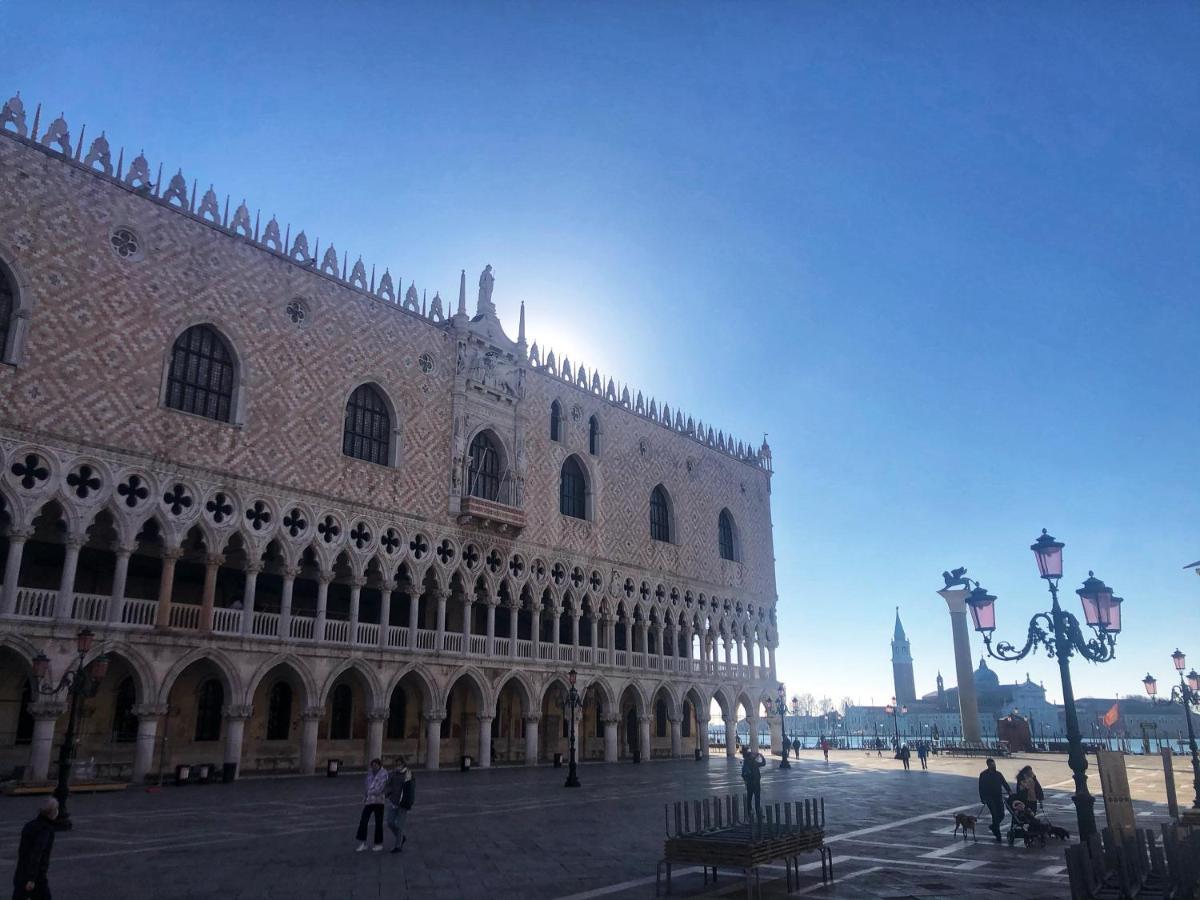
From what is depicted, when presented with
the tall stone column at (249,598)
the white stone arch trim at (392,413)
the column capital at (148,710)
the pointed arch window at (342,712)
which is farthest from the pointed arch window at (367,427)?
the column capital at (148,710)

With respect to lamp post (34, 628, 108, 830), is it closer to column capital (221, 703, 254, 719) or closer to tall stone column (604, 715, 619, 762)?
column capital (221, 703, 254, 719)

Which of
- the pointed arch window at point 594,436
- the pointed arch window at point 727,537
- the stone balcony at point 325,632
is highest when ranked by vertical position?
the pointed arch window at point 594,436

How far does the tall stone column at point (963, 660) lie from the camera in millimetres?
32844

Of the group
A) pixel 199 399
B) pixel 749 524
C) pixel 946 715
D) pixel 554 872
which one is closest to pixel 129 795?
pixel 199 399

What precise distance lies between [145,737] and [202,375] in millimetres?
8327

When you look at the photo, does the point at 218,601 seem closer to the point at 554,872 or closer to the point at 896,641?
the point at 554,872

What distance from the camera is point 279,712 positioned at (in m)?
22.7

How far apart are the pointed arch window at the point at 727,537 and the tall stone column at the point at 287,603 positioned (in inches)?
826

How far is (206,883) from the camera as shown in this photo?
7473 mm

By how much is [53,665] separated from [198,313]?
8.51 meters

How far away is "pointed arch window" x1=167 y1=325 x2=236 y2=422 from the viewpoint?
20203 millimetres

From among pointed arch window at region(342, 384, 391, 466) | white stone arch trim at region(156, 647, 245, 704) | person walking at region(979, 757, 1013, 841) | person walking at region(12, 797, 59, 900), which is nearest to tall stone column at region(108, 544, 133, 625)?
white stone arch trim at region(156, 647, 245, 704)

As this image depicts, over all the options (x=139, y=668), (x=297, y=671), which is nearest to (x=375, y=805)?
(x=139, y=668)

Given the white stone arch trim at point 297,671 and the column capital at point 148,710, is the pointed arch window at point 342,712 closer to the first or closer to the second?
the white stone arch trim at point 297,671
